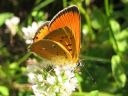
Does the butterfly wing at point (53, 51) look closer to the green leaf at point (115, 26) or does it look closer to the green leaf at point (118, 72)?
the green leaf at point (118, 72)

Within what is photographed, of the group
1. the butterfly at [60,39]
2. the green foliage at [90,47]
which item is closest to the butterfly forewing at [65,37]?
the butterfly at [60,39]

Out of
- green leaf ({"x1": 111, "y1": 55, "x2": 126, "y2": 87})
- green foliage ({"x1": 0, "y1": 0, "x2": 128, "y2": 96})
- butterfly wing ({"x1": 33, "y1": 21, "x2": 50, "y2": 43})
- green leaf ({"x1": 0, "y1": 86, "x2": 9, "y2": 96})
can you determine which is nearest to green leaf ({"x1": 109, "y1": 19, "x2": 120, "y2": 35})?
green foliage ({"x1": 0, "y1": 0, "x2": 128, "y2": 96})

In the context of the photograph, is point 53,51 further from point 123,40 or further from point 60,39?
point 123,40

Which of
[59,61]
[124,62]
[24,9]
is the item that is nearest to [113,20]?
[124,62]

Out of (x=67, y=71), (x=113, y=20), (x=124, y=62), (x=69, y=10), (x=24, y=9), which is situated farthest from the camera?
(x=24, y=9)

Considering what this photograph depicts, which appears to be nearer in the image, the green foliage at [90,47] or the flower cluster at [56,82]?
the flower cluster at [56,82]

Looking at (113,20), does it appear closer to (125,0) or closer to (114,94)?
(125,0)
